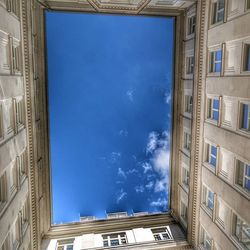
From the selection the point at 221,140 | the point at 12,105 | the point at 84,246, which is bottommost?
the point at 84,246

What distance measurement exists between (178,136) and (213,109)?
23.0 feet

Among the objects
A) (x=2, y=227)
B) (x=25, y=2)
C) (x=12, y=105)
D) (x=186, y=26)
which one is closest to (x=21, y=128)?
(x=12, y=105)

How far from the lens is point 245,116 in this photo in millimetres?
16766

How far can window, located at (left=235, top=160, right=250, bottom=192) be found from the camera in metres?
16.6

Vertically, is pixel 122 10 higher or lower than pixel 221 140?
higher

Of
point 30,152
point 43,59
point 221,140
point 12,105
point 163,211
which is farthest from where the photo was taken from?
point 163,211

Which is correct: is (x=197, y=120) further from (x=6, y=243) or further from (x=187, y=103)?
(x=6, y=243)

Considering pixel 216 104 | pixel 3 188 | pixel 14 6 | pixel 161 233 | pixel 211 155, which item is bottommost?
pixel 161 233

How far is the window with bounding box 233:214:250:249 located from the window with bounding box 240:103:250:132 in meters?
6.04

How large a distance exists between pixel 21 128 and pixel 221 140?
1491cm

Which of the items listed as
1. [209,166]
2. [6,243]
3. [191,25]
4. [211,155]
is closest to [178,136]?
[211,155]

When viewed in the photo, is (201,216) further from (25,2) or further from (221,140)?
(25,2)

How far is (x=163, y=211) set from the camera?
29062mm

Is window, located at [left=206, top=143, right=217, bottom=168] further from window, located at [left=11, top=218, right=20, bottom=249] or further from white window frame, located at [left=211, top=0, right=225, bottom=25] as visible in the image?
window, located at [left=11, top=218, right=20, bottom=249]
